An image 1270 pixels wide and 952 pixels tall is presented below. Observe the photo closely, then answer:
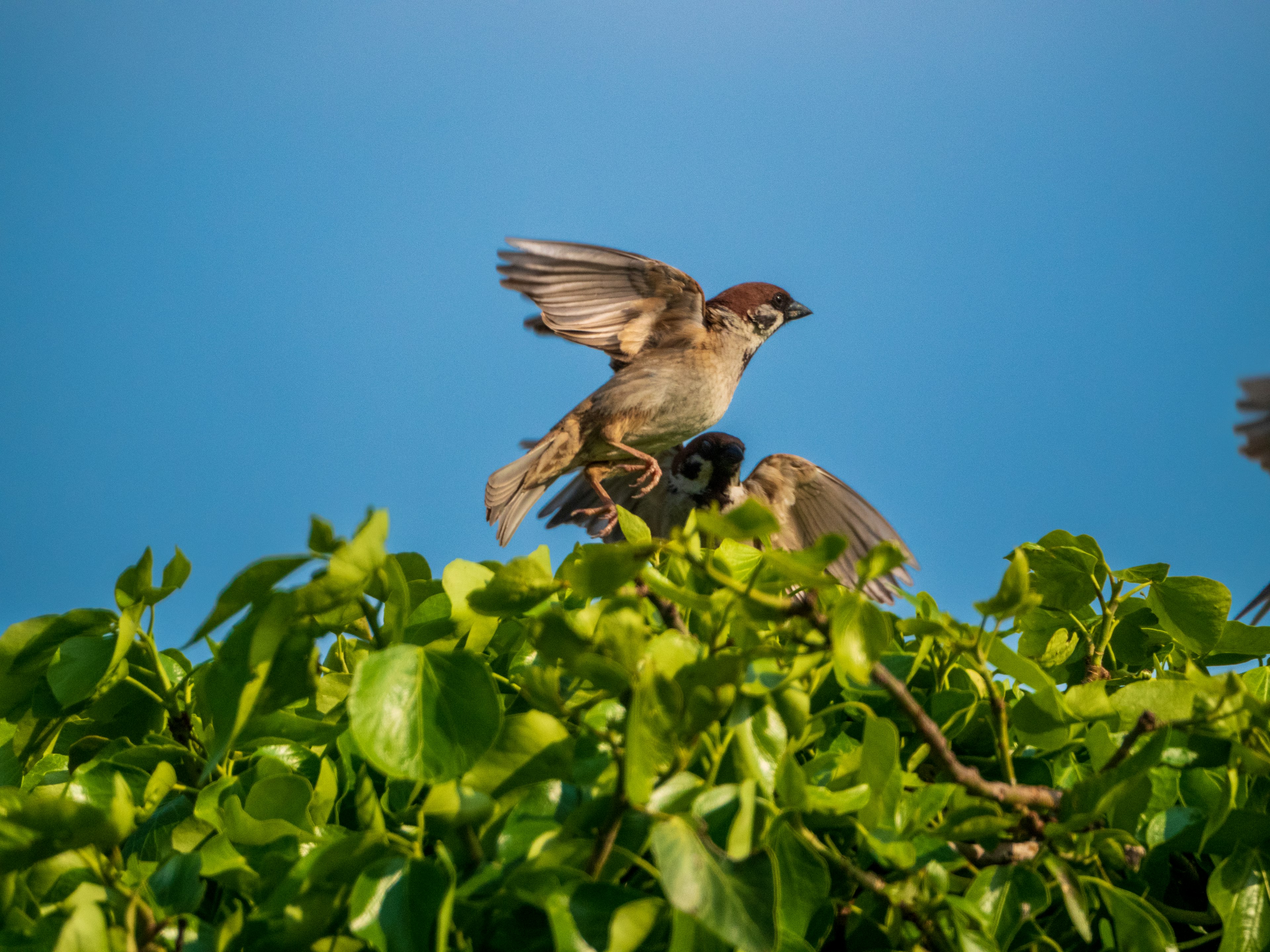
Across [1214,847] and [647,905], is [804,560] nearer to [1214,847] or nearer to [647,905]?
[647,905]

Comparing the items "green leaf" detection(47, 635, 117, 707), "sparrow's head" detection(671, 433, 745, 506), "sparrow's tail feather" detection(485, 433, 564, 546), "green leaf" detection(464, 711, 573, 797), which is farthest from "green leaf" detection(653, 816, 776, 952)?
"sparrow's head" detection(671, 433, 745, 506)

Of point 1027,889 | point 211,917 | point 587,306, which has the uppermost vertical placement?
point 587,306

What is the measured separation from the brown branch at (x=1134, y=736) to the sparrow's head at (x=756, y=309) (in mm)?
3533

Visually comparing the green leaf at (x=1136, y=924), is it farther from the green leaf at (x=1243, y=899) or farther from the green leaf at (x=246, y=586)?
the green leaf at (x=246, y=586)

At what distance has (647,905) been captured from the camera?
68 cm

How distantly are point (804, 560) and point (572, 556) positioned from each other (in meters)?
0.52

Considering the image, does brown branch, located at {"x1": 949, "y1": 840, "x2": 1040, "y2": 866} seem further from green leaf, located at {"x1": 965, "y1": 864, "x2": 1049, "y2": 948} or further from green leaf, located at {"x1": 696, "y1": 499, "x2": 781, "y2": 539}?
green leaf, located at {"x1": 696, "y1": 499, "x2": 781, "y2": 539}

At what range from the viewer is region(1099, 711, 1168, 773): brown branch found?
0.81 metres

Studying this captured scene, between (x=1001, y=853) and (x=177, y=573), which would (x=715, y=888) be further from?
(x=177, y=573)

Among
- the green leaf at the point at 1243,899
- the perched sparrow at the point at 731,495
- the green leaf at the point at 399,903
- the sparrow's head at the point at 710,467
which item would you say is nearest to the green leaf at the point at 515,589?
the green leaf at the point at 399,903

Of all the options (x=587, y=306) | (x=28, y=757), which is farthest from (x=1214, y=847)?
(x=587, y=306)

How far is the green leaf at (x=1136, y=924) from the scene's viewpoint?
2.57 ft

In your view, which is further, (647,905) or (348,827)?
(348,827)

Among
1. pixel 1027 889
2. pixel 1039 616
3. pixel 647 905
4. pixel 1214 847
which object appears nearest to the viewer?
pixel 647 905
